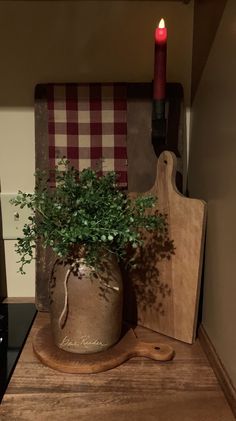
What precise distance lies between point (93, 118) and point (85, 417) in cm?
61

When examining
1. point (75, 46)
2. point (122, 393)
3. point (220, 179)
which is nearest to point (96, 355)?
point (122, 393)

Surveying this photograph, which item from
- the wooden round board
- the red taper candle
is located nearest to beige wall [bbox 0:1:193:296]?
the red taper candle

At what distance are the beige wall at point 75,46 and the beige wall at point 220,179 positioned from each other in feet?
0.54

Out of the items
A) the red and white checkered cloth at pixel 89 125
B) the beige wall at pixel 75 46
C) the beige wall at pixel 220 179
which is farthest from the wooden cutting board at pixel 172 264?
the beige wall at pixel 75 46

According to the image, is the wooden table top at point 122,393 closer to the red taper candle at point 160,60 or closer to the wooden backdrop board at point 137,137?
the wooden backdrop board at point 137,137

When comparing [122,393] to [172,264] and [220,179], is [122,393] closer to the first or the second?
[172,264]

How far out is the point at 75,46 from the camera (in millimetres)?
961

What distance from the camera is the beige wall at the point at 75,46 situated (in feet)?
3.11

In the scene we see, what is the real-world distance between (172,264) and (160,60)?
1.34 ft

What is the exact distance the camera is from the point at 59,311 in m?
0.78

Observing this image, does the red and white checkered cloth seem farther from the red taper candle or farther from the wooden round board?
the wooden round board

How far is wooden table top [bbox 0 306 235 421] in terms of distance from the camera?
65 centimetres

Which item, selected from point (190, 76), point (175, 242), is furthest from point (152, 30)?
point (175, 242)

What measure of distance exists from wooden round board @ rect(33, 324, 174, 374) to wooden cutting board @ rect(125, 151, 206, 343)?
0.07 m
